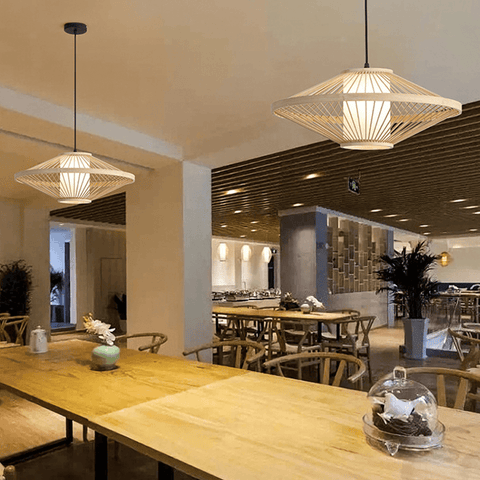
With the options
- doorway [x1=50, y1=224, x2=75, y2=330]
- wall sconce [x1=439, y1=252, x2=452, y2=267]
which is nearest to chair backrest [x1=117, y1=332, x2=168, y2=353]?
doorway [x1=50, y1=224, x2=75, y2=330]

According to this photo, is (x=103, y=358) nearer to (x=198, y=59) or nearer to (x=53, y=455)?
(x=53, y=455)

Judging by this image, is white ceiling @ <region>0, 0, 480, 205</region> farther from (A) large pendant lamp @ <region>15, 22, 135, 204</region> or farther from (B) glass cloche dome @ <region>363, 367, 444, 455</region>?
(B) glass cloche dome @ <region>363, 367, 444, 455</region>

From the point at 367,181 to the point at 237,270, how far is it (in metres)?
10.8

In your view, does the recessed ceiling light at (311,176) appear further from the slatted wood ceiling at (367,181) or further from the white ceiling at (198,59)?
the white ceiling at (198,59)

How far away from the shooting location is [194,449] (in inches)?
59.9

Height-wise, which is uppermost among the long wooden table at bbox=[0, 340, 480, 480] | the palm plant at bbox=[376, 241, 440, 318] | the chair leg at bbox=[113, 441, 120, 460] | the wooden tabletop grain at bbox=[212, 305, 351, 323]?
the palm plant at bbox=[376, 241, 440, 318]

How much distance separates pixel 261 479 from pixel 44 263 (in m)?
8.93

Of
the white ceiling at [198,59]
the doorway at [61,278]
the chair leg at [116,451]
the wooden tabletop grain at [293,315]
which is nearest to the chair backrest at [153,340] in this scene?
Result: the chair leg at [116,451]

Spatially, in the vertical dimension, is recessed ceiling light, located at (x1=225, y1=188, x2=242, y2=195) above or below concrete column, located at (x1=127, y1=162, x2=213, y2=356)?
above

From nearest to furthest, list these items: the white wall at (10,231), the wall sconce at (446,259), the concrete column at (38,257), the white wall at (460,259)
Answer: the white wall at (10,231) → the concrete column at (38,257) → the white wall at (460,259) → the wall sconce at (446,259)

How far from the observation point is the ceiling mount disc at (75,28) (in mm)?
2744

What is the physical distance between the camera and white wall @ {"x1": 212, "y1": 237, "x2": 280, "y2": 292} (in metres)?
16.9

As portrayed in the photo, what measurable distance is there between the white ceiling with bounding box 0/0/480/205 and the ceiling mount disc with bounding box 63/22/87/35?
0.04 m

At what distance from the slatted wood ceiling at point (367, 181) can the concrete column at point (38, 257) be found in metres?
0.70
